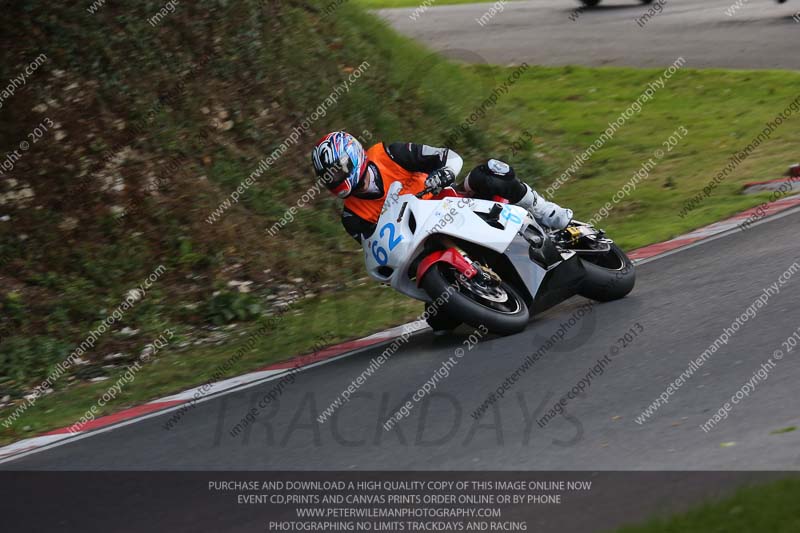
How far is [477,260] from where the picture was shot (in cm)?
827

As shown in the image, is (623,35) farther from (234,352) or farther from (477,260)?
(477,260)

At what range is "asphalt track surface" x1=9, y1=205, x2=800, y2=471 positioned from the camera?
5.77m

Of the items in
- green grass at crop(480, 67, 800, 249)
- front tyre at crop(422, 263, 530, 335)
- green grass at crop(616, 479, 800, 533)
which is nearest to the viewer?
green grass at crop(616, 479, 800, 533)

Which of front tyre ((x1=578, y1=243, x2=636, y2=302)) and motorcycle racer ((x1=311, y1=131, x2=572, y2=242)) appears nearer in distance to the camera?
motorcycle racer ((x1=311, y1=131, x2=572, y2=242))

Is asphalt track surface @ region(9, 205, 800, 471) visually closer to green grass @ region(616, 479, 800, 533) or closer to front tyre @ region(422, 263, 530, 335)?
front tyre @ region(422, 263, 530, 335)

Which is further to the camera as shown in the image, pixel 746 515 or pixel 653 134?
pixel 653 134

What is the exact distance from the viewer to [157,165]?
43.0ft

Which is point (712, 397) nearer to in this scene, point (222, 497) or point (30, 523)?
point (222, 497)

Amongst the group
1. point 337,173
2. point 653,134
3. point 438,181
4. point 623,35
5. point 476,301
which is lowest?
point 623,35

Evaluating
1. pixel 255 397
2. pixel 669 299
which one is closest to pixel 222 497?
pixel 255 397

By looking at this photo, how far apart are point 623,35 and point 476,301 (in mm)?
15434

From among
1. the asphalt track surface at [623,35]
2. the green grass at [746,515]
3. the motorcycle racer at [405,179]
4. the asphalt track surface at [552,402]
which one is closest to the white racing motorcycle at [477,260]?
the motorcycle racer at [405,179]

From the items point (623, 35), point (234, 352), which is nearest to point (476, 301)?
point (234, 352)

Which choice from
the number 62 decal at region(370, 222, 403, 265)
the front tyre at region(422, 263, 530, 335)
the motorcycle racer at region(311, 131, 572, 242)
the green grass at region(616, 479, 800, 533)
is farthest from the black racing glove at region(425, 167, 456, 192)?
the green grass at region(616, 479, 800, 533)
